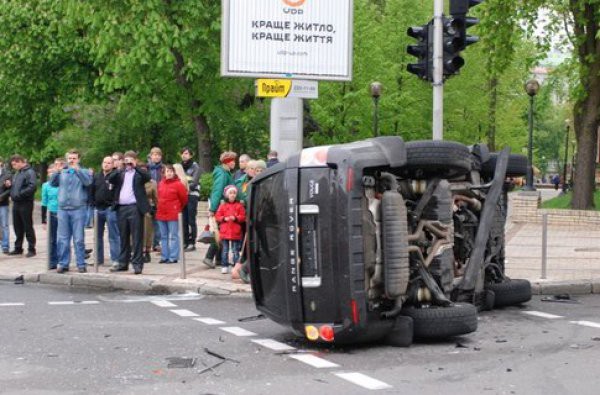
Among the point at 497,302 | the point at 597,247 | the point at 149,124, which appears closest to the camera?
the point at 497,302

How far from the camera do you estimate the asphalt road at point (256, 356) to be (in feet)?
23.9

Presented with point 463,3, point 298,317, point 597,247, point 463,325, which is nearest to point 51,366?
point 298,317

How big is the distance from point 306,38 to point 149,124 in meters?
22.9

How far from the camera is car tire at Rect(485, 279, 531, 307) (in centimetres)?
1140

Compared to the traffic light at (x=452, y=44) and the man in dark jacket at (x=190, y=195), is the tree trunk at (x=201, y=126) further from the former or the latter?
the traffic light at (x=452, y=44)

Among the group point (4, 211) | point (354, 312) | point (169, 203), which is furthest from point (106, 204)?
point (354, 312)

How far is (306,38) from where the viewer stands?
621 inches

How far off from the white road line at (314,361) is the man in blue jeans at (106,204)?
24.2 feet

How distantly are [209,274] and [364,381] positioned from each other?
25.0 ft

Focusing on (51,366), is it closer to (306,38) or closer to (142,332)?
(142,332)

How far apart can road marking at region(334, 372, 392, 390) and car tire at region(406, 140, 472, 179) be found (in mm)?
2275

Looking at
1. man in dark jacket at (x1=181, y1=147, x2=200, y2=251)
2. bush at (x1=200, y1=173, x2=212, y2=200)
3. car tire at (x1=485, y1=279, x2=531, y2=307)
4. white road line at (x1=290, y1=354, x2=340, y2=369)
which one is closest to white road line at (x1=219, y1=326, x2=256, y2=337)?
white road line at (x1=290, y1=354, x2=340, y2=369)

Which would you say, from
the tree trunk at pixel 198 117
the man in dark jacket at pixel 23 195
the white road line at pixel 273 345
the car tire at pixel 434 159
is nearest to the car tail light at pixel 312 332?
the white road line at pixel 273 345

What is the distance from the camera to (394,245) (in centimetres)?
858
